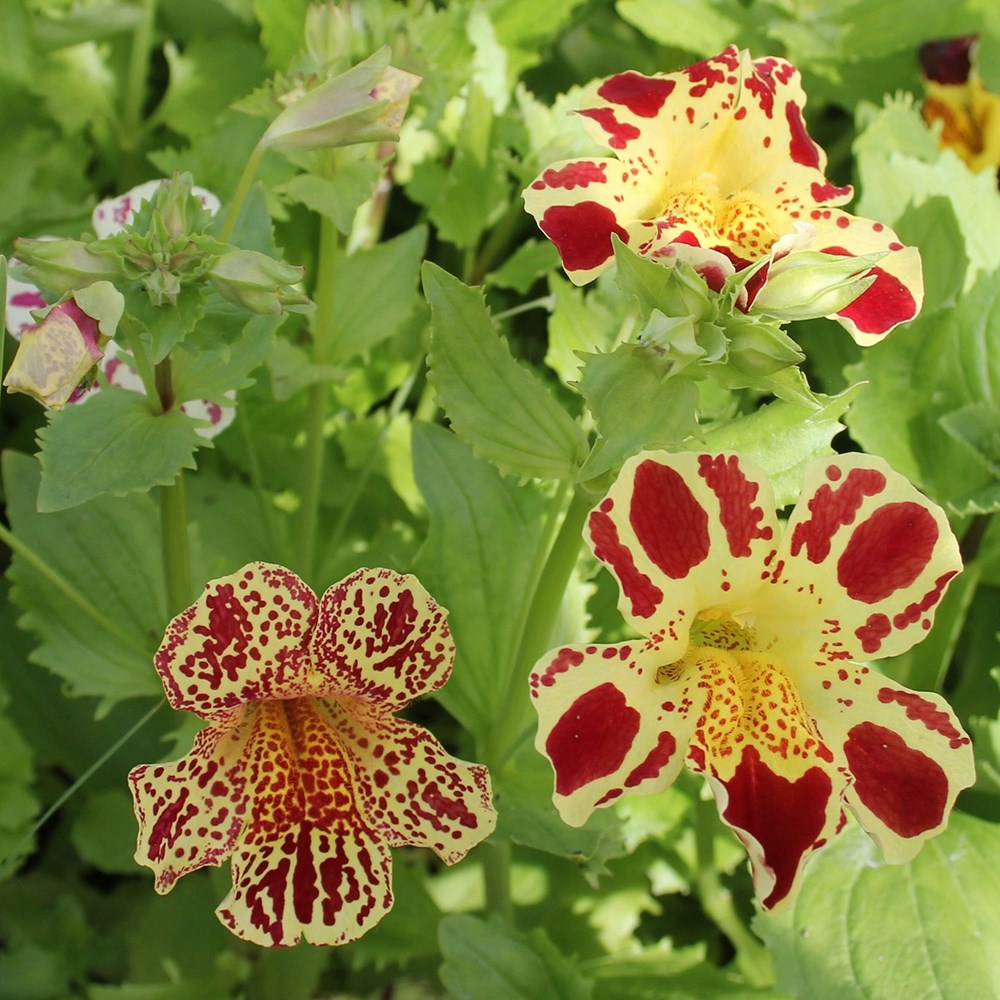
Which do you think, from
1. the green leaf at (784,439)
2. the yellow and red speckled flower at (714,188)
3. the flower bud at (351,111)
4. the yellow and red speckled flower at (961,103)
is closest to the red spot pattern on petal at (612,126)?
the yellow and red speckled flower at (714,188)

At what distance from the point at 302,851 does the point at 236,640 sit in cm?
18

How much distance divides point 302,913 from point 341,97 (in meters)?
0.61

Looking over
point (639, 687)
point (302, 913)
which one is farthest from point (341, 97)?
point (302, 913)

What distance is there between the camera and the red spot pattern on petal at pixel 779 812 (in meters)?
0.80

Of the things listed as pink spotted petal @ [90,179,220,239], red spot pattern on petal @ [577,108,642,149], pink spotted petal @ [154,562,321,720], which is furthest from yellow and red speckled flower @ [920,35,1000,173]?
pink spotted petal @ [154,562,321,720]

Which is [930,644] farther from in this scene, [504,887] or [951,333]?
[504,887]

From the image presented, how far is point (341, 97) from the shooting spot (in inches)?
36.3

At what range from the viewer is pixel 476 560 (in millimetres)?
1161

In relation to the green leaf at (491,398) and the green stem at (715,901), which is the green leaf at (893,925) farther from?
the green leaf at (491,398)

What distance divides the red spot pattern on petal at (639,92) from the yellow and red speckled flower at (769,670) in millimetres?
313

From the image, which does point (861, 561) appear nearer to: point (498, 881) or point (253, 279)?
point (253, 279)

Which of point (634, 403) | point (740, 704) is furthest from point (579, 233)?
point (740, 704)

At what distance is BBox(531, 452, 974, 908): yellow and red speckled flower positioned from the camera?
→ 79 cm

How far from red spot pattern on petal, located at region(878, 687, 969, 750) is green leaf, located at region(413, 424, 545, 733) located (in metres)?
0.39
